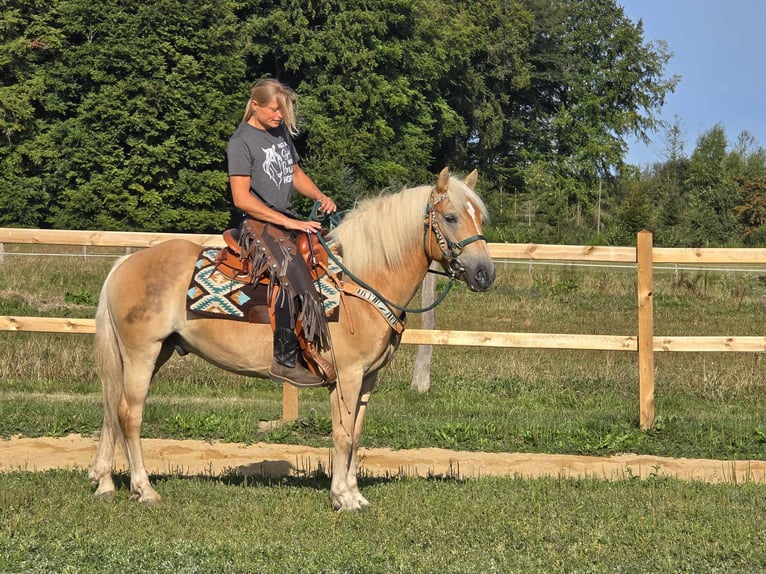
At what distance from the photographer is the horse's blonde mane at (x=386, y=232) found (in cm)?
642

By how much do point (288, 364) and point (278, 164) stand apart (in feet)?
4.62

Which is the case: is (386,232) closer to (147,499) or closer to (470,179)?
(470,179)

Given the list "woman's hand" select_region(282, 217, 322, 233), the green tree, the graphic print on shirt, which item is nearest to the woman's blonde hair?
the graphic print on shirt

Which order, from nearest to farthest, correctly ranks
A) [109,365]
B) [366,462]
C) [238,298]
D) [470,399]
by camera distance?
1. [238,298]
2. [109,365]
3. [366,462]
4. [470,399]

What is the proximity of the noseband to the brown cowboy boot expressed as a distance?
1143mm

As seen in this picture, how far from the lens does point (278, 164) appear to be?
6.43 metres

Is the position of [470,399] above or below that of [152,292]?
below

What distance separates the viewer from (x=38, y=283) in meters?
18.7

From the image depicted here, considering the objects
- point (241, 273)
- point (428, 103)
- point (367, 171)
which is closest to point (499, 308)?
point (241, 273)

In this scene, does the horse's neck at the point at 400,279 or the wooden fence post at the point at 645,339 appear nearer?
the horse's neck at the point at 400,279

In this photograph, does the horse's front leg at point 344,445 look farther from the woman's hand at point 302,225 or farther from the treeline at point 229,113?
the treeline at point 229,113

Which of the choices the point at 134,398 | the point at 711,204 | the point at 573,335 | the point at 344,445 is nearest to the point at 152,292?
the point at 134,398

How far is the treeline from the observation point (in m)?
41.1

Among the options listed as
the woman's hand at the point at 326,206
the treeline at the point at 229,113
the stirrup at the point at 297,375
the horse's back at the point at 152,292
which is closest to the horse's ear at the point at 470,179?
the woman's hand at the point at 326,206
